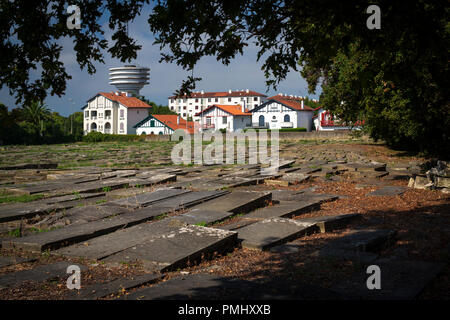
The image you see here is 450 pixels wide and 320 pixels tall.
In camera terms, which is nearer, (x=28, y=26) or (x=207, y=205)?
(x=28, y=26)

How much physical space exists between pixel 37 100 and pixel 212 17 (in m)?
2.38

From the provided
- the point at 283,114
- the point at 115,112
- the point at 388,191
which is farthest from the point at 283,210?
the point at 115,112

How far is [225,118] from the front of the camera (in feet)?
269

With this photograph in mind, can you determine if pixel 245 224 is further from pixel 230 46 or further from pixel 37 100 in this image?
pixel 37 100

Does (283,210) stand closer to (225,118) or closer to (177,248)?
(177,248)

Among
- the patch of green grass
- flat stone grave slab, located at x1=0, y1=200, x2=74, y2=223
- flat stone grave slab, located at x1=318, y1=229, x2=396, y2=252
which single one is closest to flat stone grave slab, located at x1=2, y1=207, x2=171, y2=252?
flat stone grave slab, located at x1=0, y1=200, x2=74, y2=223

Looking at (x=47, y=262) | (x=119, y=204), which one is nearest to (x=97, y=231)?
(x=47, y=262)

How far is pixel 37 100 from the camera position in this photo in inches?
191

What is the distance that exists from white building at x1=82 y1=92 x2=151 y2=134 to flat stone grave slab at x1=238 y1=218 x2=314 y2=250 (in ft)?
273

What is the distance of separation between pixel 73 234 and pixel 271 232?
2778 mm

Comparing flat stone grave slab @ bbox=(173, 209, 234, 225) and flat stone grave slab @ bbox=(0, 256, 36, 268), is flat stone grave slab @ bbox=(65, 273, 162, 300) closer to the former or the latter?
flat stone grave slab @ bbox=(0, 256, 36, 268)

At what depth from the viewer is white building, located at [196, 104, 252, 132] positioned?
81062mm

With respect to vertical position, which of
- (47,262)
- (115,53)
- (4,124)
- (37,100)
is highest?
(115,53)

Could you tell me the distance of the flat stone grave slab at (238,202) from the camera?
291 inches
